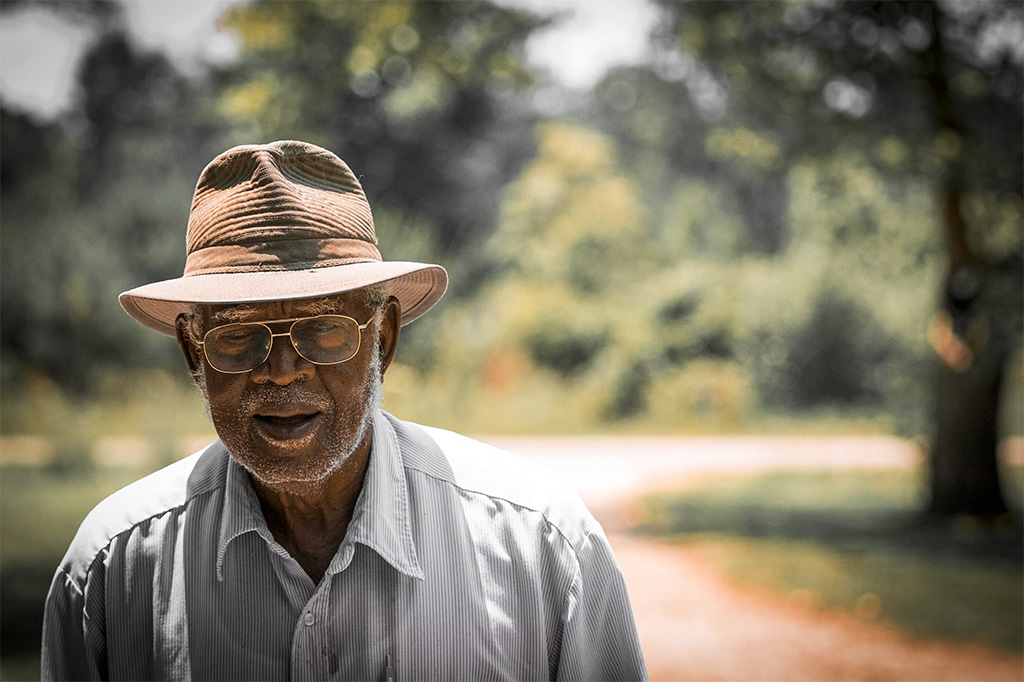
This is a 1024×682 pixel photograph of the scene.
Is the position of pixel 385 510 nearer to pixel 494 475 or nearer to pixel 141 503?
pixel 494 475

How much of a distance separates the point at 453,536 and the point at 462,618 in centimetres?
16

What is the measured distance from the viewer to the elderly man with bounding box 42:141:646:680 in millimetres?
1709

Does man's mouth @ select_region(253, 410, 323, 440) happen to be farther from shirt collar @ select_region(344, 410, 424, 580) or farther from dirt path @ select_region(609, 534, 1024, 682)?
dirt path @ select_region(609, 534, 1024, 682)

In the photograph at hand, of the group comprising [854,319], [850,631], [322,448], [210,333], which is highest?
[210,333]

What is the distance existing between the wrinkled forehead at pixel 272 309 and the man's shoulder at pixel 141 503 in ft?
1.01

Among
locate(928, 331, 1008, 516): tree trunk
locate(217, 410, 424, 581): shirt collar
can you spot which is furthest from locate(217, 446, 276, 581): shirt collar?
locate(928, 331, 1008, 516): tree trunk

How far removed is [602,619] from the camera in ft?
5.86

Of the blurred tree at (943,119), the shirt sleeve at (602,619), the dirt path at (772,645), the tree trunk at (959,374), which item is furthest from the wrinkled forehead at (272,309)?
the tree trunk at (959,374)

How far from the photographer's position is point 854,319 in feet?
52.9

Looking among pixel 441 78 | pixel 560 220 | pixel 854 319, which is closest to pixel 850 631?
pixel 441 78

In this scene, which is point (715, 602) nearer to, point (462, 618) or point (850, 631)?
point (850, 631)

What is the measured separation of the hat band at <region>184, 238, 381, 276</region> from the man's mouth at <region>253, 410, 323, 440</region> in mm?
279

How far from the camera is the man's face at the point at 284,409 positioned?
5.76ft

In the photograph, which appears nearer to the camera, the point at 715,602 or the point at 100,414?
the point at 715,602
